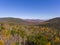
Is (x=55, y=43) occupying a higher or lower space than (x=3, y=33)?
lower

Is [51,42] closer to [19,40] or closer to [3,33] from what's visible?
[19,40]

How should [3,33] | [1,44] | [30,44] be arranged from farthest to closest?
[30,44] < [3,33] < [1,44]

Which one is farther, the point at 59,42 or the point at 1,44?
the point at 59,42

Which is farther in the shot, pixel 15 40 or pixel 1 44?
pixel 15 40

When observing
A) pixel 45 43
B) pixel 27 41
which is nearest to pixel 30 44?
pixel 27 41

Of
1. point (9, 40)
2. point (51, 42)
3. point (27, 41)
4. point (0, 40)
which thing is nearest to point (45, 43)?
point (51, 42)

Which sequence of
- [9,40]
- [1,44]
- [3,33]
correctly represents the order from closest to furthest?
[1,44], [9,40], [3,33]

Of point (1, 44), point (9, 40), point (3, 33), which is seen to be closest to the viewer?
point (1, 44)

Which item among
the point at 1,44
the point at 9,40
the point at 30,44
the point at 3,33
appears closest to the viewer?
the point at 1,44

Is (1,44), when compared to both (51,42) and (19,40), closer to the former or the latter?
(19,40)
